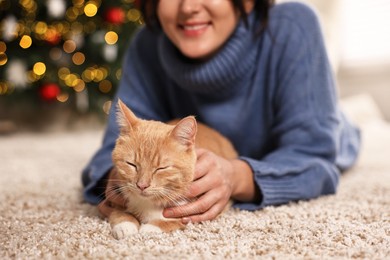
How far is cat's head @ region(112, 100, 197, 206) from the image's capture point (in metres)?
0.96

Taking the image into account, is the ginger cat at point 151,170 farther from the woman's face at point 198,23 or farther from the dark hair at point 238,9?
the dark hair at point 238,9

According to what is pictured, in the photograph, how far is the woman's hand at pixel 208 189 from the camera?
101 centimetres

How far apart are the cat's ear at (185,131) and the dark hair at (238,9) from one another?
22.1 inches

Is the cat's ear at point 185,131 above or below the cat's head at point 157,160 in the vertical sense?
above

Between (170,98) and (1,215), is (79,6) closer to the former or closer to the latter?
(170,98)

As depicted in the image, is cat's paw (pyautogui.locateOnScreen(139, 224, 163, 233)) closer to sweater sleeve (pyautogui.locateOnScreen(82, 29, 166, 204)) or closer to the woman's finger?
the woman's finger

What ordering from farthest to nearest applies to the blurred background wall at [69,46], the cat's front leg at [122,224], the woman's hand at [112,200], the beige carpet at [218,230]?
the blurred background wall at [69,46]
the woman's hand at [112,200]
the cat's front leg at [122,224]
the beige carpet at [218,230]

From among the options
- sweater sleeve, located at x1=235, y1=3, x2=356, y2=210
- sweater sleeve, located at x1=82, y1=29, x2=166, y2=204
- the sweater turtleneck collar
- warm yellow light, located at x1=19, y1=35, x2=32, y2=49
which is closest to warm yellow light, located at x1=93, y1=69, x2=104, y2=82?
warm yellow light, located at x1=19, y1=35, x2=32, y2=49

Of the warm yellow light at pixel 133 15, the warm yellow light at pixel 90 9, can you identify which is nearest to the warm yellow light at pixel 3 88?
the warm yellow light at pixel 90 9

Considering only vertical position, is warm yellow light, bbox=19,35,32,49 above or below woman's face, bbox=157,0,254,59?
below

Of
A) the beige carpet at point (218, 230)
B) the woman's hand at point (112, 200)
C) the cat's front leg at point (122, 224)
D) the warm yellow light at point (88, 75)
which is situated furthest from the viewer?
the warm yellow light at point (88, 75)

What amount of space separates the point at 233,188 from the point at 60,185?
70cm

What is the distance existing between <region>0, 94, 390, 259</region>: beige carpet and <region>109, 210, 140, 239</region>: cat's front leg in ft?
0.06

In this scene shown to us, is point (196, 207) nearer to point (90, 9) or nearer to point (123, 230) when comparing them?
point (123, 230)
